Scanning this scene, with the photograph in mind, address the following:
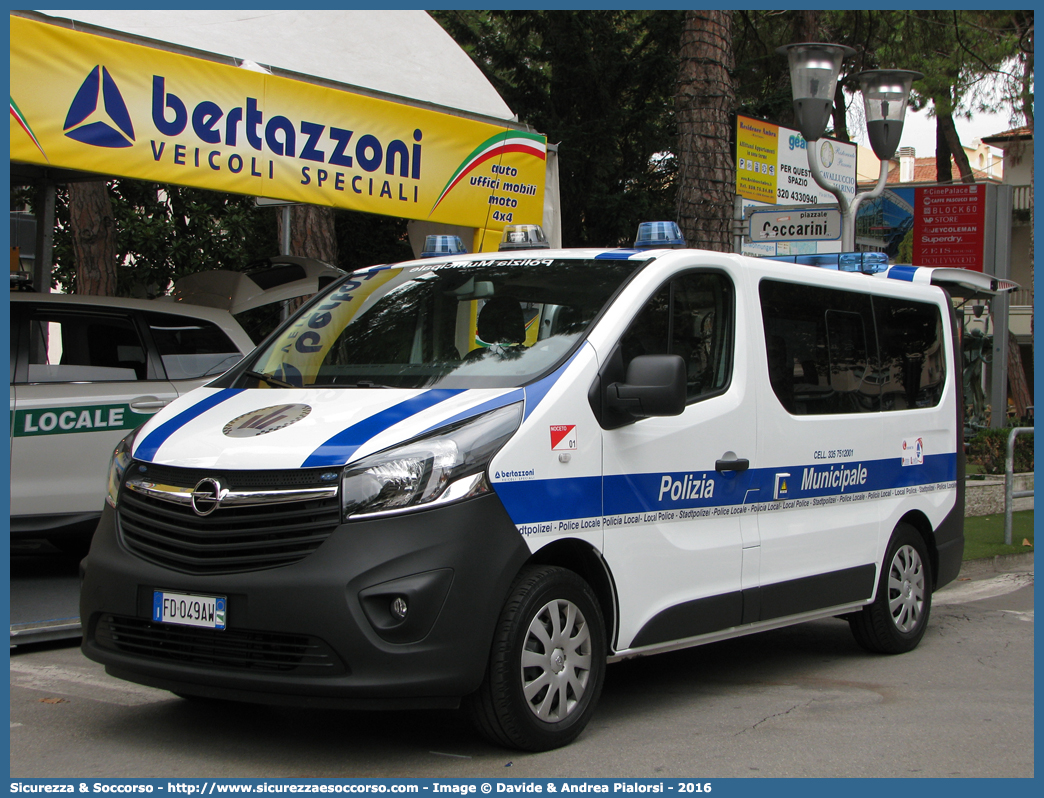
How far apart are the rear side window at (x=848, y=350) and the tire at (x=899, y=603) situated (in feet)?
2.73

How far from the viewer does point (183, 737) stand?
4.99 m

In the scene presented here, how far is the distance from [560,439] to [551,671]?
89 cm

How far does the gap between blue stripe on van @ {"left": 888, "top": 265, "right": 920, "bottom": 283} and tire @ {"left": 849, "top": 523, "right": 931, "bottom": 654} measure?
1.56 meters

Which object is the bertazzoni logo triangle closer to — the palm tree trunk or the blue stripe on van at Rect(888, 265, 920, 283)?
the blue stripe on van at Rect(888, 265, 920, 283)

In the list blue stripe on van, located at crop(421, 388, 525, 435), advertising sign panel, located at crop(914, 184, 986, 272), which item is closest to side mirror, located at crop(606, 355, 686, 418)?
blue stripe on van, located at crop(421, 388, 525, 435)

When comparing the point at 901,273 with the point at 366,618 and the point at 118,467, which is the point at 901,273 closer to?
the point at 366,618

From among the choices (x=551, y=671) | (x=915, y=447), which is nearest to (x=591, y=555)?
(x=551, y=671)

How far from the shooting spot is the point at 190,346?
840 cm

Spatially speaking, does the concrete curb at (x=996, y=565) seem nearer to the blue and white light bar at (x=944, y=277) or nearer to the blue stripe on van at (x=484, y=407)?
the blue and white light bar at (x=944, y=277)

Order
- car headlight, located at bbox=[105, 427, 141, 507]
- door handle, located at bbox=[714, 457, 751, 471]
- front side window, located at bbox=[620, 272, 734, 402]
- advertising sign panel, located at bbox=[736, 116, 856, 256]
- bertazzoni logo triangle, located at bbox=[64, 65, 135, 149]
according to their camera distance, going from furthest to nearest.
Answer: advertising sign panel, located at bbox=[736, 116, 856, 256]
bertazzoni logo triangle, located at bbox=[64, 65, 135, 149]
door handle, located at bbox=[714, 457, 751, 471]
front side window, located at bbox=[620, 272, 734, 402]
car headlight, located at bbox=[105, 427, 141, 507]

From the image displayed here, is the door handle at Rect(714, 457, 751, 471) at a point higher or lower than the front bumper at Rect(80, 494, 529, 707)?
higher

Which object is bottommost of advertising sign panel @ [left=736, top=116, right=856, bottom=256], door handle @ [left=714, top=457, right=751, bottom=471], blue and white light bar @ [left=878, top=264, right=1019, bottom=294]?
door handle @ [left=714, top=457, right=751, bottom=471]

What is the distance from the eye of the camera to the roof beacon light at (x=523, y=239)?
→ 6535 millimetres

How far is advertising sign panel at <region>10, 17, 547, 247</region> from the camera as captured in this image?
245 inches
